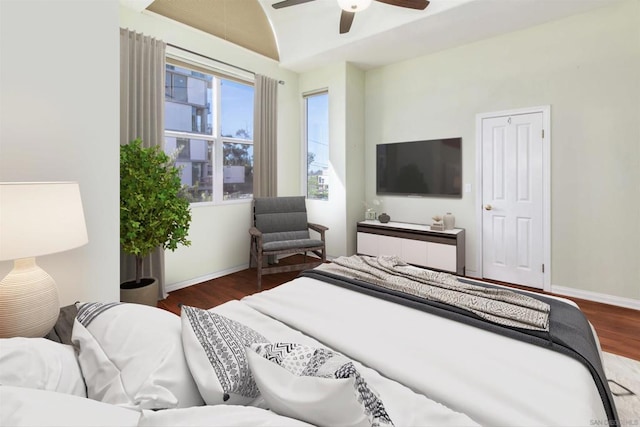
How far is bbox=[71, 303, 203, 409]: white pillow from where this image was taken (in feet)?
2.62

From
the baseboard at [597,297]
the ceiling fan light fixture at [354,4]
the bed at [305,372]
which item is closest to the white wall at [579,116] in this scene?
the baseboard at [597,297]

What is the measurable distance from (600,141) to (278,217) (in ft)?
11.6

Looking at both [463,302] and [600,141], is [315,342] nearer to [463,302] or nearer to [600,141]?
[463,302]

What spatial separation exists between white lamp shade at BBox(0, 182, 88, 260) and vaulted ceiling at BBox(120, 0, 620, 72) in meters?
2.54

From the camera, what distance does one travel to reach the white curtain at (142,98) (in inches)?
116

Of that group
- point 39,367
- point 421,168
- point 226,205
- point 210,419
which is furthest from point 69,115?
point 421,168

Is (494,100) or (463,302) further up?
(494,100)

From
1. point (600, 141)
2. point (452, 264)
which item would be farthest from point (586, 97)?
point (452, 264)

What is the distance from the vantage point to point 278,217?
4242mm

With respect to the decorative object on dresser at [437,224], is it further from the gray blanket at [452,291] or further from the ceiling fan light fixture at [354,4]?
the ceiling fan light fixture at [354,4]

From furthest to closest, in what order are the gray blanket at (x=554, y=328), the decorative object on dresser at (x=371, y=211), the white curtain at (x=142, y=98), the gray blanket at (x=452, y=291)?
1. the decorative object on dresser at (x=371, y=211)
2. the white curtain at (x=142, y=98)
3. the gray blanket at (x=452, y=291)
4. the gray blanket at (x=554, y=328)

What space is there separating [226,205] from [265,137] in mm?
1060

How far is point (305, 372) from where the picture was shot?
82 cm

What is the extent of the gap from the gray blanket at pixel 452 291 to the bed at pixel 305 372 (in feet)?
0.10
